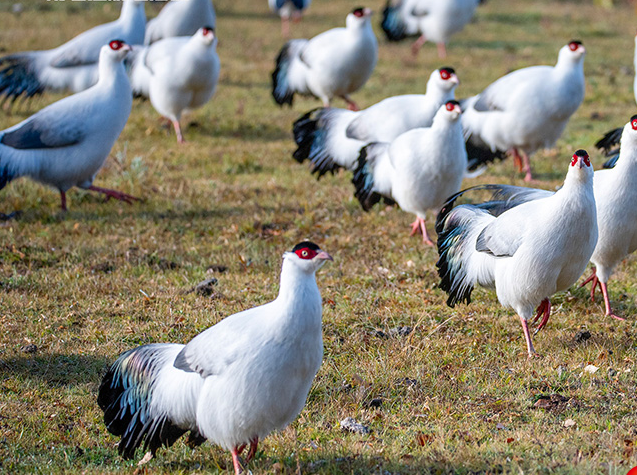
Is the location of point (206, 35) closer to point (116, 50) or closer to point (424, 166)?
point (116, 50)

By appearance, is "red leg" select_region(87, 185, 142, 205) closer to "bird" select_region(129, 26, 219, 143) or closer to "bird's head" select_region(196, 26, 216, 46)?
"bird" select_region(129, 26, 219, 143)

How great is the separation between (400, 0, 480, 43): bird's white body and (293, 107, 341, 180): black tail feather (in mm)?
5503

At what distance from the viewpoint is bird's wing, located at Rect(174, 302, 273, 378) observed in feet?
10.9

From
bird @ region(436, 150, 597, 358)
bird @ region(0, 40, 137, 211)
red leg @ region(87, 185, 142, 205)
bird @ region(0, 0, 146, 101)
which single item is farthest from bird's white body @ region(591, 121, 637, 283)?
bird @ region(0, 0, 146, 101)

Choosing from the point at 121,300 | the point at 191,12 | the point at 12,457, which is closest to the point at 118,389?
the point at 12,457

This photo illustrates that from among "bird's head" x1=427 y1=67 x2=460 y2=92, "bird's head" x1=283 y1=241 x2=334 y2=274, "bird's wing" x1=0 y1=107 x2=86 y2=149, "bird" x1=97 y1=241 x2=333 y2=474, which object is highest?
"bird's head" x1=427 y1=67 x2=460 y2=92

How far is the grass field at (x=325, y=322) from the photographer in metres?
3.80

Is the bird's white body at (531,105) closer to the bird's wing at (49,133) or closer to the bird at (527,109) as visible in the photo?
the bird at (527,109)

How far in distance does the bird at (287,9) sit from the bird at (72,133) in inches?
323

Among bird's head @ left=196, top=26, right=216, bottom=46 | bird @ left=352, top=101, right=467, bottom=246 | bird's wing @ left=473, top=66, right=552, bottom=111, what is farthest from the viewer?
bird's head @ left=196, top=26, right=216, bottom=46

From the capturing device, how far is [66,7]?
15492mm

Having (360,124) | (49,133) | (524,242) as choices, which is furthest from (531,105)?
(49,133)

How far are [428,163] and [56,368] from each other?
3.21 metres

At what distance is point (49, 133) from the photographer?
693cm
